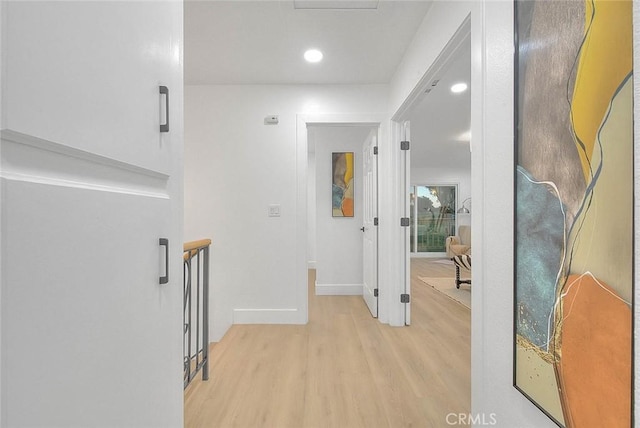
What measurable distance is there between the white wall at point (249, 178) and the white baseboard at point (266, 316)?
0.03 m

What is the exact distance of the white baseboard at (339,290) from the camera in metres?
4.35

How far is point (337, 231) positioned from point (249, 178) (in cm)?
165

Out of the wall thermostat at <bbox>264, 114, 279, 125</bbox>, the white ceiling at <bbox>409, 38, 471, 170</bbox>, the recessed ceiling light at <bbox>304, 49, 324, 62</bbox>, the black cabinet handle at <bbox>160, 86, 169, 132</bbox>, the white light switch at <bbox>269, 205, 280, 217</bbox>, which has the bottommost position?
the white light switch at <bbox>269, 205, 280, 217</bbox>

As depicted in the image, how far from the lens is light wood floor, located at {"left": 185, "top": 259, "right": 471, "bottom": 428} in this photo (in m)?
1.66

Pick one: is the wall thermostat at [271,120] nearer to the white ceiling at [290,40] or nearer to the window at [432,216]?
the white ceiling at [290,40]

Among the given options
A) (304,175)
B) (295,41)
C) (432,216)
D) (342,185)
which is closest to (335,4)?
(295,41)

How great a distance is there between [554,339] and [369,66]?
8.42 feet

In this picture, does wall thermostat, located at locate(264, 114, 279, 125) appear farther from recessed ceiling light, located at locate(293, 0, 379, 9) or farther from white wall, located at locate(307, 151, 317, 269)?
white wall, located at locate(307, 151, 317, 269)

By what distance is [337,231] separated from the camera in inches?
174

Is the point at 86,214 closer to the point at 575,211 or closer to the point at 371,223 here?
the point at 575,211

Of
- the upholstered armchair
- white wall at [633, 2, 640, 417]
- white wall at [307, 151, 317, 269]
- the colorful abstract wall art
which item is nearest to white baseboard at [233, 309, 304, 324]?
the colorful abstract wall art

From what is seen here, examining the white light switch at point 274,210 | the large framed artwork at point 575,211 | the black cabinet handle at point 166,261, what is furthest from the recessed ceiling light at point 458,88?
the black cabinet handle at point 166,261

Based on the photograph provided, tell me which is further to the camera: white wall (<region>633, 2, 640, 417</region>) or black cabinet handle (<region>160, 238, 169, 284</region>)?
black cabinet handle (<region>160, 238, 169, 284</region>)

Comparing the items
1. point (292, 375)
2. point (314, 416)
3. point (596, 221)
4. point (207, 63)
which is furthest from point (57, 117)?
point (207, 63)
